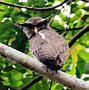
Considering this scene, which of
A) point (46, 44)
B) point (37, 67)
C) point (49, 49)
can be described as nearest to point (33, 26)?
point (46, 44)

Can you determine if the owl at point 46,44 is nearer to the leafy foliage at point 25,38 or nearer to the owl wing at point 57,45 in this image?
the owl wing at point 57,45

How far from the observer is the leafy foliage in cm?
361

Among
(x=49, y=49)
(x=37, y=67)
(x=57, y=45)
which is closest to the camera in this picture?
(x=37, y=67)

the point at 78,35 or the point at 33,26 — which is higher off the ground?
the point at 33,26

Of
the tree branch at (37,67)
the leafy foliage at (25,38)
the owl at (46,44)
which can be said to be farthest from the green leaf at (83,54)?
the tree branch at (37,67)

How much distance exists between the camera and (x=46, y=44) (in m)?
3.00

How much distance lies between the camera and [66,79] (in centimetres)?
276

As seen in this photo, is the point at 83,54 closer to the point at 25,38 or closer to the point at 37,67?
the point at 25,38

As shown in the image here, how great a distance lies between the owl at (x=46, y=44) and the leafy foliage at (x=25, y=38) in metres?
0.26

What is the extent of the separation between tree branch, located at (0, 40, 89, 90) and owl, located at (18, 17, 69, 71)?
0.05m

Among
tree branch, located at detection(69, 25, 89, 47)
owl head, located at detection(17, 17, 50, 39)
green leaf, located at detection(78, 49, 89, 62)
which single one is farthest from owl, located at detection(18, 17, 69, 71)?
green leaf, located at detection(78, 49, 89, 62)

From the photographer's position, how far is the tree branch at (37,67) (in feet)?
8.91

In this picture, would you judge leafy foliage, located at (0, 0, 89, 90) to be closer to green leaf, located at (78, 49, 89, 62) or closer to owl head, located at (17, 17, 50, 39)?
green leaf, located at (78, 49, 89, 62)

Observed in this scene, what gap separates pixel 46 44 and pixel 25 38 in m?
0.70
